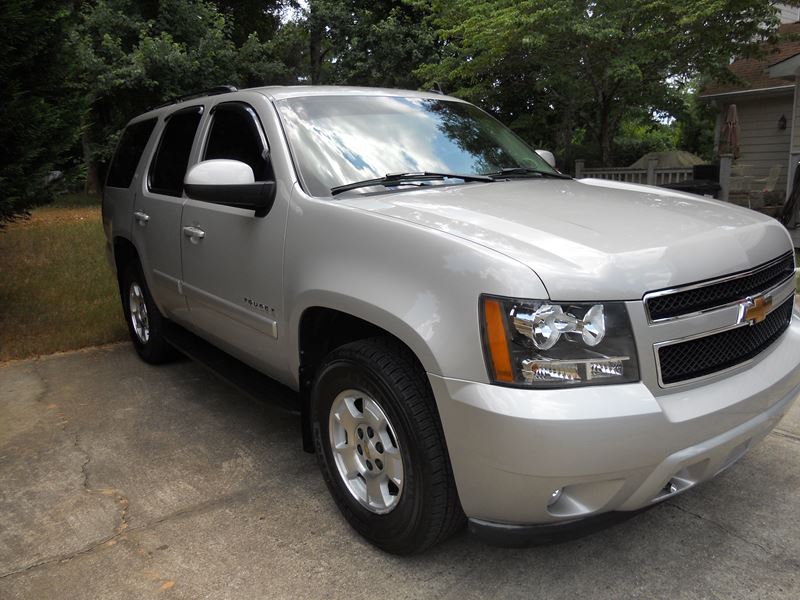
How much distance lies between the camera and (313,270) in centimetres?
277

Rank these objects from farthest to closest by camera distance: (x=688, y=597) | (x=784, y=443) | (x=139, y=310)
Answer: (x=139, y=310) < (x=784, y=443) < (x=688, y=597)

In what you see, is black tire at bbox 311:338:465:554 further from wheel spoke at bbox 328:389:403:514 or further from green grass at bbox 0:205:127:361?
green grass at bbox 0:205:127:361

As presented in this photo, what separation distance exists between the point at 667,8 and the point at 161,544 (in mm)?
11057

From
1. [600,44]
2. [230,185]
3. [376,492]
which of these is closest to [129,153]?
[230,185]

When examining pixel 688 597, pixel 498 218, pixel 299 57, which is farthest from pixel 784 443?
pixel 299 57

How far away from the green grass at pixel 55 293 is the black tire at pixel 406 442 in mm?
4066

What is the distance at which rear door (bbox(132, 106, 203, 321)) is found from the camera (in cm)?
412

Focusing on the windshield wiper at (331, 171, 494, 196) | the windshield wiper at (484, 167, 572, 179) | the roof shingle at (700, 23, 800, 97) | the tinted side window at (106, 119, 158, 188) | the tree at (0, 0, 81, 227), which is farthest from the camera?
the roof shingle at (700, 23, 800, 97)

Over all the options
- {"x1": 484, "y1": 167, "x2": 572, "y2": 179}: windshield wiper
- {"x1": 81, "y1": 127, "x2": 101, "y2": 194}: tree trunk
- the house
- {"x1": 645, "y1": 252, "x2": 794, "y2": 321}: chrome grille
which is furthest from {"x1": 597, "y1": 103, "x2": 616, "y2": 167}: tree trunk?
{"x1": 81, "y1": 127, "x2": 101, "y2": 194}: tree trunk

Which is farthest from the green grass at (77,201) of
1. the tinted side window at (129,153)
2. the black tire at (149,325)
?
the black tire at (149,325)

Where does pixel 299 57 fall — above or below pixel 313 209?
above

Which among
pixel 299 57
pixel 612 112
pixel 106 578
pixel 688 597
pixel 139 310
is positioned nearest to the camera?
pixel 688 597

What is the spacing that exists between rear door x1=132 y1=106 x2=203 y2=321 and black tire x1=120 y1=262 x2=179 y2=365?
0.75 feet

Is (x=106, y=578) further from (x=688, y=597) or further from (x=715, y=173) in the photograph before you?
(x=715, y=173)
